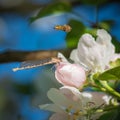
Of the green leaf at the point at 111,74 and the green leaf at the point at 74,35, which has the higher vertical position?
the green leaf at the point at 111,74

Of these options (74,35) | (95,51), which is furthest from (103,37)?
(74,35)

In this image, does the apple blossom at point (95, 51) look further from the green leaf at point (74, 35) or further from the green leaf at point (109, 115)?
the green leaf at point (74, 35)

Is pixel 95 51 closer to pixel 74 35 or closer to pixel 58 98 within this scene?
pixel 58 98

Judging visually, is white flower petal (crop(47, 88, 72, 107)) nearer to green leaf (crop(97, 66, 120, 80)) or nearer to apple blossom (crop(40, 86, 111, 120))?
apple blossom (crop(40, 86, 111, 120))

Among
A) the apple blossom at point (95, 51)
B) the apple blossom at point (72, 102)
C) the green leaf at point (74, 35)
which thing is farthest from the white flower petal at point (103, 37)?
the green leaf at point (74, 35)

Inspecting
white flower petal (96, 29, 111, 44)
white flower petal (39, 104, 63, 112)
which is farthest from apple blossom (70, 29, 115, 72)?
white flower petal (39, 104, 63, 112)

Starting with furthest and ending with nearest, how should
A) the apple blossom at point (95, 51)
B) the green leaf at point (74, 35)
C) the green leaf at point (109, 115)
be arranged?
the green leaf at point (74, 35), the apple blossom at point (95, 51), the green leaf at point (109, 115)

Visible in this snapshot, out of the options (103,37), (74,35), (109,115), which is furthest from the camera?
(74,35)

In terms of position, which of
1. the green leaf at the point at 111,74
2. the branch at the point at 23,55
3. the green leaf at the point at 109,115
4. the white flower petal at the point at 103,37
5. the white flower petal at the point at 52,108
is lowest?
the branch at the point at 23,55
